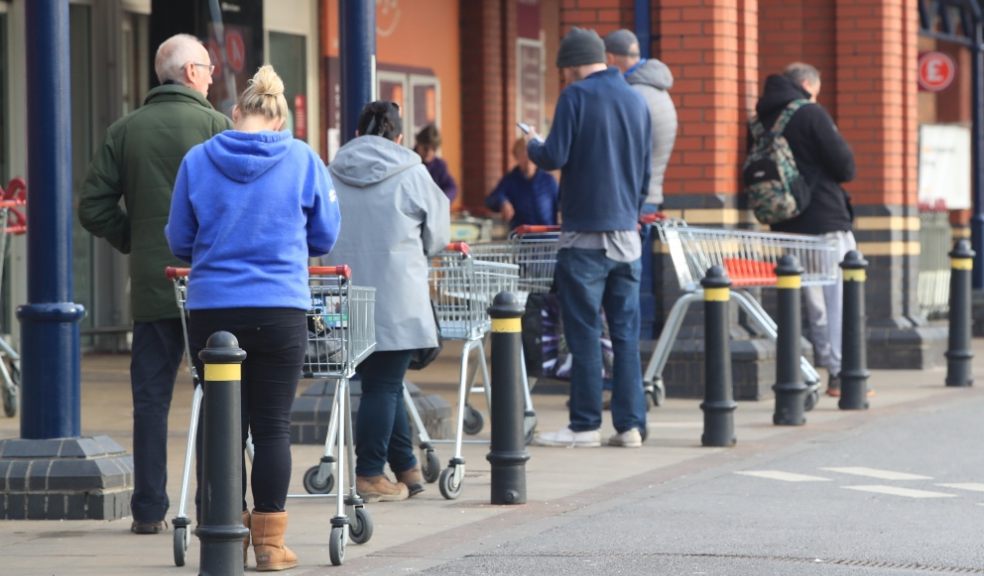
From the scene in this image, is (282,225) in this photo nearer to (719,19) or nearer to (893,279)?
(719,19)

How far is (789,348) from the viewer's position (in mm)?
12094

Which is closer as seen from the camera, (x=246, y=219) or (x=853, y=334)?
(x=246, y=219)

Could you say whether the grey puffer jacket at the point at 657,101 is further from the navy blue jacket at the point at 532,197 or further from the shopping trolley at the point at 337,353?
the shopping trolley at the point at 337,353

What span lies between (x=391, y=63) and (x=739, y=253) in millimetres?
8910

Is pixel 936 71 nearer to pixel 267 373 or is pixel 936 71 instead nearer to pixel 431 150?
pixel 431 150

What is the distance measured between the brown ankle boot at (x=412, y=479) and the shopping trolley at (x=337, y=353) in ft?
3.63

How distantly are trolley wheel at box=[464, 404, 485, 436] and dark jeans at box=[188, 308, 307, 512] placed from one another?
173 inches

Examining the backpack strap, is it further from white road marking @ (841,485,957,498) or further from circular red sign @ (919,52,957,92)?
circular red sign @ (919,52,957,92)

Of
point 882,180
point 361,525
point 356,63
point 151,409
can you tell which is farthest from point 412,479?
point 882,180

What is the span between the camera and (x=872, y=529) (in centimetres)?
832

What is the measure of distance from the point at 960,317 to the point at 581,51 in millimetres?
5065

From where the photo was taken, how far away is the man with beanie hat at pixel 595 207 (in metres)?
10.9

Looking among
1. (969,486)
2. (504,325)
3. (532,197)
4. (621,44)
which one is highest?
(621,44)

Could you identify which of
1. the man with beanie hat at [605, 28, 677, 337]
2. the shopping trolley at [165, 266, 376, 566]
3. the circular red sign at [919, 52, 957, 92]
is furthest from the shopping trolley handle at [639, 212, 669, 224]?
the circular red sign at [919, 52, 957, 92]
